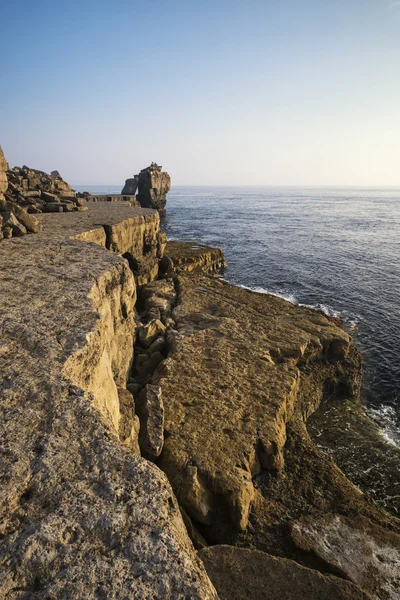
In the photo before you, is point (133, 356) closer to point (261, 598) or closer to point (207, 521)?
point (207, 521)

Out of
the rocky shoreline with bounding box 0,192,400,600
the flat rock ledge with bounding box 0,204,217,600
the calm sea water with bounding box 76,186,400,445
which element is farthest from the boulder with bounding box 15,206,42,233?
the calm sea water with bounding box 76,186,400,445

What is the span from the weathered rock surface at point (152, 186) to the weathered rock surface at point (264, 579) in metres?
77.0

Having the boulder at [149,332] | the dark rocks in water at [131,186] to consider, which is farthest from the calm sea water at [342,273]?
the dark rocks in water at [131,186]

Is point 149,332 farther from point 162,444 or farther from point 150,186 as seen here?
point 150,186

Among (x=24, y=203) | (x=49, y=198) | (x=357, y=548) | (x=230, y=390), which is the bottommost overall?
(x=357, y=548)

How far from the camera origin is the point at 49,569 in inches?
102

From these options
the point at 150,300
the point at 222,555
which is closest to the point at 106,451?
the point at 222,555

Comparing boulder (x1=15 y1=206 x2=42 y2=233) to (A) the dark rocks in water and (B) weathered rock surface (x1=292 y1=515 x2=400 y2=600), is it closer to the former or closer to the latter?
(B) weathered rock surface (x1=292 y1=515 x2=400 y2=600)

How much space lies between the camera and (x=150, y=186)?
76.7 metres

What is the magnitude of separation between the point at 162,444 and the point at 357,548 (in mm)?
4826

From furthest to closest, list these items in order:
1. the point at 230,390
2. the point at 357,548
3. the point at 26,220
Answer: the point at 26,220 → the point at 230,390 → the point at 357,548

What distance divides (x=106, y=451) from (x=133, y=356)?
8.32 meters

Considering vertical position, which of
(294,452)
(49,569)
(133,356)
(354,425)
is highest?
(49,569)

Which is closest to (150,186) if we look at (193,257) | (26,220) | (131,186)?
(131,186)
